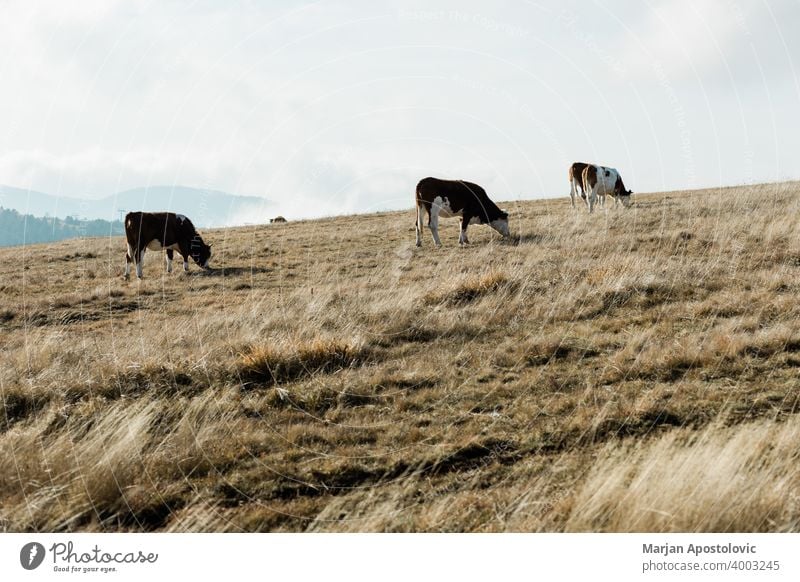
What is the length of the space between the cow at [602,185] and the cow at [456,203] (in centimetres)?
615

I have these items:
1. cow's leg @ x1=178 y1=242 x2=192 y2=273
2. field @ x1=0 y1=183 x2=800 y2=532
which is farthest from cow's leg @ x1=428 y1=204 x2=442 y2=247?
cow's leg @ x1=178 y1=242 x2=192 y2=273

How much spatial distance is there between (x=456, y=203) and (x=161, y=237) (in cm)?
899

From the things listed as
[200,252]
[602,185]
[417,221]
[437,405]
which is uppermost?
[602,185]

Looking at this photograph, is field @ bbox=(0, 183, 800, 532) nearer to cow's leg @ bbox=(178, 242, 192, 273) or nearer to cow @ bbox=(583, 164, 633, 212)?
cow's leg @ bbox=(178, 242, 192, 273)

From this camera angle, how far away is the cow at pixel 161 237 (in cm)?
1745

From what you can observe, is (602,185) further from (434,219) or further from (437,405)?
(437,405)

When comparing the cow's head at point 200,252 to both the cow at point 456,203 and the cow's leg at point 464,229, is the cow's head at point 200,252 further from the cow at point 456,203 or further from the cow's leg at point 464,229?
the cow's leg at point 464,229

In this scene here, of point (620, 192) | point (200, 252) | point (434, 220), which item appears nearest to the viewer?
point (200, 252)

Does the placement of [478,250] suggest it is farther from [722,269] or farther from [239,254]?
[239,254]

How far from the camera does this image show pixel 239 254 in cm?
2138
